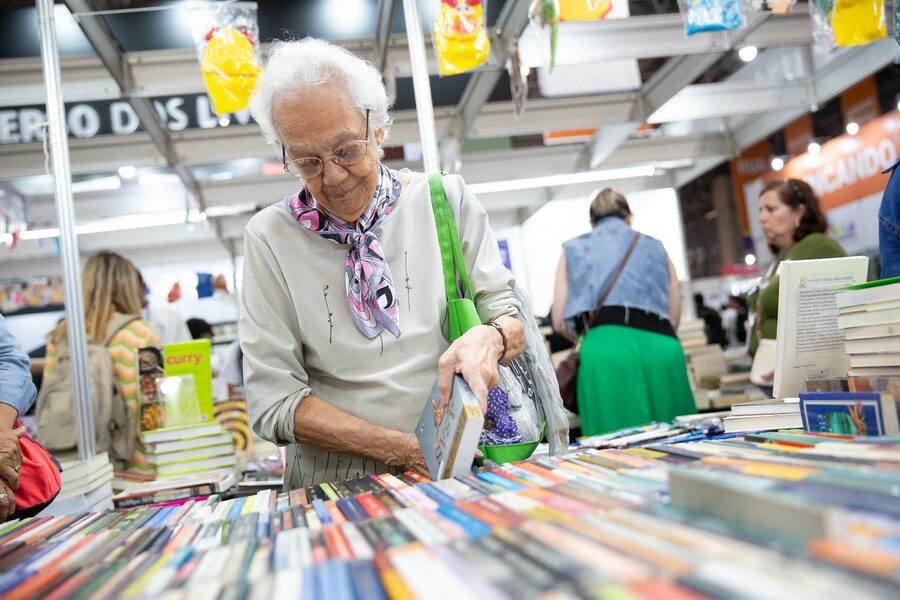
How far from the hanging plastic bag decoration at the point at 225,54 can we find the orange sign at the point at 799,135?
7.76m

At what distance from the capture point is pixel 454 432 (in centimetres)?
124

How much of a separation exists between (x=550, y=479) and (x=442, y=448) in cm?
27

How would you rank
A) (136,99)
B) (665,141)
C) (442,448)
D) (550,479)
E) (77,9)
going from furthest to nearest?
(665,141) → (136,99) → (77,9) → (442,448) → (550,479)

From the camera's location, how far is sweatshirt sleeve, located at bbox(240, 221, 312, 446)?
1627 mm

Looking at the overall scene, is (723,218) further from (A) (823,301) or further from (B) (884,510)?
(B) (884,510)

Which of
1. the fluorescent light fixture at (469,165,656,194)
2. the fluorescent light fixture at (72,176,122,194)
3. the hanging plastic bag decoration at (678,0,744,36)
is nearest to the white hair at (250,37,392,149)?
the hanging plastic bag decoration at (678,0,744,36)

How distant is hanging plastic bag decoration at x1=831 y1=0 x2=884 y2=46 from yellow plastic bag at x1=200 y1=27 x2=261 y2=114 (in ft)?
8.35

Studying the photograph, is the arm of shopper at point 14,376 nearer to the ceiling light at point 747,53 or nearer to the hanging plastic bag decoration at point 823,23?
the hanging plastic bag decoration at point 823,23

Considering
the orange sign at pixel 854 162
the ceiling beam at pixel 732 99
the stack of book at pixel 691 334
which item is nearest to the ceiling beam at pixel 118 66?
the ceiling beam at pixel 732 99

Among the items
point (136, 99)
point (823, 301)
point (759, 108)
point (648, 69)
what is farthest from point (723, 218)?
point (823, 301)

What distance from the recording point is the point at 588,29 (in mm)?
4070

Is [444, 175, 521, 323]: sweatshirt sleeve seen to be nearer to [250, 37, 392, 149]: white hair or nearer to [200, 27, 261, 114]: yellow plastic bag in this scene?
[250, 37, 392, 149]: white hair

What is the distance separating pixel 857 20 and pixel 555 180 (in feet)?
13.5

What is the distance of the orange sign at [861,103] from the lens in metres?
7.66
